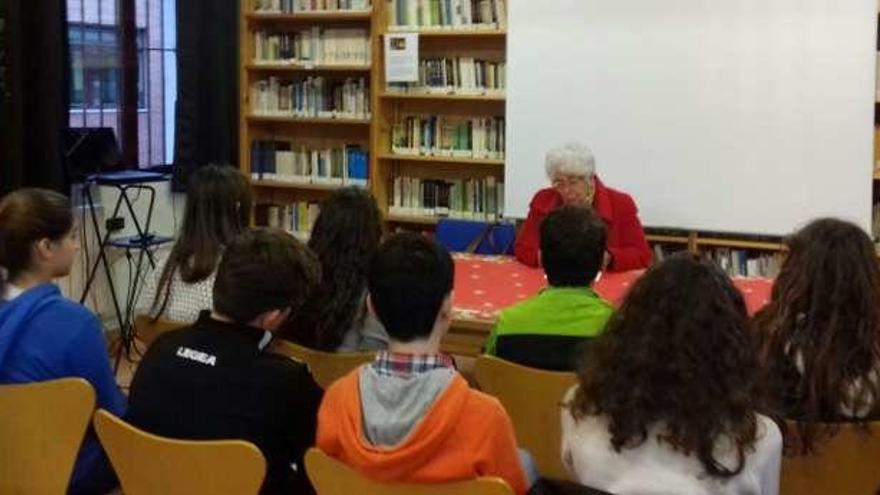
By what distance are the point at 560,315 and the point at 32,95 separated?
3527 mm

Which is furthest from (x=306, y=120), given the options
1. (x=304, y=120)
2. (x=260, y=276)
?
(x=260, y=276)

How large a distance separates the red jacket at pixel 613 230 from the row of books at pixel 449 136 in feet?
4.34

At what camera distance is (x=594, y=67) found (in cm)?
539

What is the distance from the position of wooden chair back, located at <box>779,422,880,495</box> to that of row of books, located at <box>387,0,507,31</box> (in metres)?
3.92

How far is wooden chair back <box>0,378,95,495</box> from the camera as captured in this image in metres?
2.16

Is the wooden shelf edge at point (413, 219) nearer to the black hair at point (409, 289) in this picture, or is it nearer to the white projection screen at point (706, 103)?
the white projection screen at point (706, 103)

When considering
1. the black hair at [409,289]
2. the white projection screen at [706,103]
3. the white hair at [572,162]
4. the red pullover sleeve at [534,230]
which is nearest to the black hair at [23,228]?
the black hair at [409,289]

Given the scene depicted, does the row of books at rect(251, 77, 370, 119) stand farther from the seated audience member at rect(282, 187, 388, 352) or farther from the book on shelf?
the seated audience member at rect(282, 187, 388, 352)

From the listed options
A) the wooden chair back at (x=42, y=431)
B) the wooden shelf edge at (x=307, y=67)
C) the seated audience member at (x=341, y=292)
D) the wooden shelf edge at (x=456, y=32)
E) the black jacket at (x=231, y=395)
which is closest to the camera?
the black jacket at (x=231, y=395)

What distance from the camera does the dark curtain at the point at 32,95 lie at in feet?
16.0

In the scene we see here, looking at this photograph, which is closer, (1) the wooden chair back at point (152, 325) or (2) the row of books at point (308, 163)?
(1) the wooden chair back at point (152, 325)

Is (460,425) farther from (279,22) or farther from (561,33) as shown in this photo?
(279,22)

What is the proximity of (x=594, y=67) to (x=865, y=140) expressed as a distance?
1381 mm

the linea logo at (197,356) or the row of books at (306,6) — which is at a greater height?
the row of books at (306,6)
